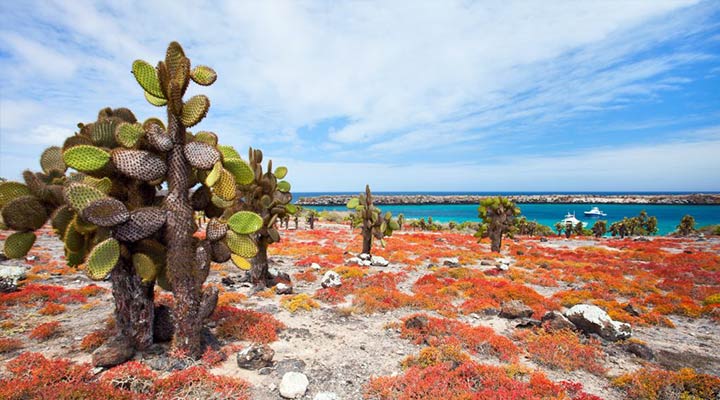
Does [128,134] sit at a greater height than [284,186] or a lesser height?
greater

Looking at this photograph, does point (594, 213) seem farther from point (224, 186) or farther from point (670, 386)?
point (224, 186)

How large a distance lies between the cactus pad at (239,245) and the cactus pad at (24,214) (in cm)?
355

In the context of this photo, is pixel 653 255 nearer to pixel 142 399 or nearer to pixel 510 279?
pixel 510 279

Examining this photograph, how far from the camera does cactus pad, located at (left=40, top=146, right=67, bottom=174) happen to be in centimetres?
684

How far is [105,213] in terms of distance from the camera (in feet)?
16.8

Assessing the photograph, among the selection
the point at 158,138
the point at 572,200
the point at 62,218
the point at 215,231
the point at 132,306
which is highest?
the point at 158,138

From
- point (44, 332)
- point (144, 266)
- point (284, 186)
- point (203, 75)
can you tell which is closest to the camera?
point (144, 266)

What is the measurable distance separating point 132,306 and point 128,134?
11.0ft

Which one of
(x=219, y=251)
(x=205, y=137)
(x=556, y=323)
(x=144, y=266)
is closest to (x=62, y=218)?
(x=144, y=266)

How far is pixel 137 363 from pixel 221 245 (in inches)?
98.6

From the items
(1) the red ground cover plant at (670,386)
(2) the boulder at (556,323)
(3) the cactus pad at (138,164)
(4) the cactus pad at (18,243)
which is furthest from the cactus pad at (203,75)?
(2) the boulder at (556,323)

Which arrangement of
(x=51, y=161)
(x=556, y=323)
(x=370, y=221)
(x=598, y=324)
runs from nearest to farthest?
(x=51, y=161)
(x=598, y=324)
(x=556, y=323)
(x=370, y=221)

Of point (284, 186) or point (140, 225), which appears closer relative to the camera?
point (140, 225)

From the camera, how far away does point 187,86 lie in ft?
18.9
